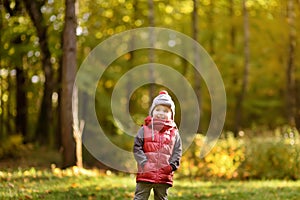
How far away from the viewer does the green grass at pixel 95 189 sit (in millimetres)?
9180

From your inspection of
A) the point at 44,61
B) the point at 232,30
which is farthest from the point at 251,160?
the point at 232,30

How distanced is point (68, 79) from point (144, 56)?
1377cm

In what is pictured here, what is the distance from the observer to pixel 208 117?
28500 mm

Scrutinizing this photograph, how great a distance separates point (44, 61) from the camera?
17.8 metres

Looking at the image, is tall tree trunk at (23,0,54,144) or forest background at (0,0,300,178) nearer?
tall tree trunk at (23,0,54,144)

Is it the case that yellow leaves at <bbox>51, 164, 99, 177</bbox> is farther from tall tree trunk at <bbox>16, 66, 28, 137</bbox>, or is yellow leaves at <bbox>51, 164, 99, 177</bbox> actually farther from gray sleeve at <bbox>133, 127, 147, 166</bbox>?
tall tree trunk at <bbox>16, 66, 28, 137</bbox>

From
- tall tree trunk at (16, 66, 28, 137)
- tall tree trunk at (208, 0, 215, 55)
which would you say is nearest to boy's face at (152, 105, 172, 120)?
tall tree trunk at (16, 66, 28, 137)

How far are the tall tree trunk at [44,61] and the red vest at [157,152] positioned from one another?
11027mm

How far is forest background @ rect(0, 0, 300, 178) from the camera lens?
18.0m

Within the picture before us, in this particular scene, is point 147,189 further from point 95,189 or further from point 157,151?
point 95,189

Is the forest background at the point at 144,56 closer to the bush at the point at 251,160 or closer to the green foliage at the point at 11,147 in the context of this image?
the green foliage at the point at 11,147

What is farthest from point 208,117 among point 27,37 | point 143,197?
point 143,197

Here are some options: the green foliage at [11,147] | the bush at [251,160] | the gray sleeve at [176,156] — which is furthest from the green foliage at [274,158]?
the green foliage at [11,147]

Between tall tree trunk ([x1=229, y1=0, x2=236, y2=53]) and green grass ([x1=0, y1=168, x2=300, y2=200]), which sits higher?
tall tree trunk ([x1=229, y1=0, x2=236, y2=53])
